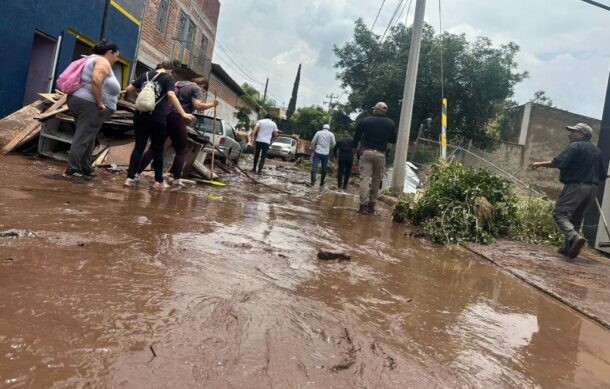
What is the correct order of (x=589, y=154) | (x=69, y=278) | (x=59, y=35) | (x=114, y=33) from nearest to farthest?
(x=69, y=278), (x=589, y=154), (x=59, y=35), (x=114, y=33)

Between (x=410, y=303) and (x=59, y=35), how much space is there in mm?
11005

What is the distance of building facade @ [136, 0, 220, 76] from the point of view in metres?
16.2

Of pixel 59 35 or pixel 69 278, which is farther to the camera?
pixel 59 35

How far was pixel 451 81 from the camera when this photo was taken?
74.5 ft

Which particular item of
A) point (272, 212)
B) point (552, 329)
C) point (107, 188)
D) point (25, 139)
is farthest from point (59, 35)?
point (552, 329)

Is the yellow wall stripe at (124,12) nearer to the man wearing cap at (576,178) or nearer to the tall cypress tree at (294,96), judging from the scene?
the man wearing cap at (576,178)

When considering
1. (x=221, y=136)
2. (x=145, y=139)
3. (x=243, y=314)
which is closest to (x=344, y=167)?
(x=221, y=136)

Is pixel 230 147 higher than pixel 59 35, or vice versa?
pixel 59 35

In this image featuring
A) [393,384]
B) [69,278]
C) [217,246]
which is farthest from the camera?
[217,246]

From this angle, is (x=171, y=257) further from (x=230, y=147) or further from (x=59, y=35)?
(x=230, y=147)

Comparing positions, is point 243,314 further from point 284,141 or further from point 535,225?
point 284,141

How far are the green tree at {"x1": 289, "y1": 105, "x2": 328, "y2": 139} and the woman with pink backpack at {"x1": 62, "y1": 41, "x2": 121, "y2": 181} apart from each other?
51206 mm

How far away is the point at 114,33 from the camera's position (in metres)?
13.3

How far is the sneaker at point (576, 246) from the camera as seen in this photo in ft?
17.6
